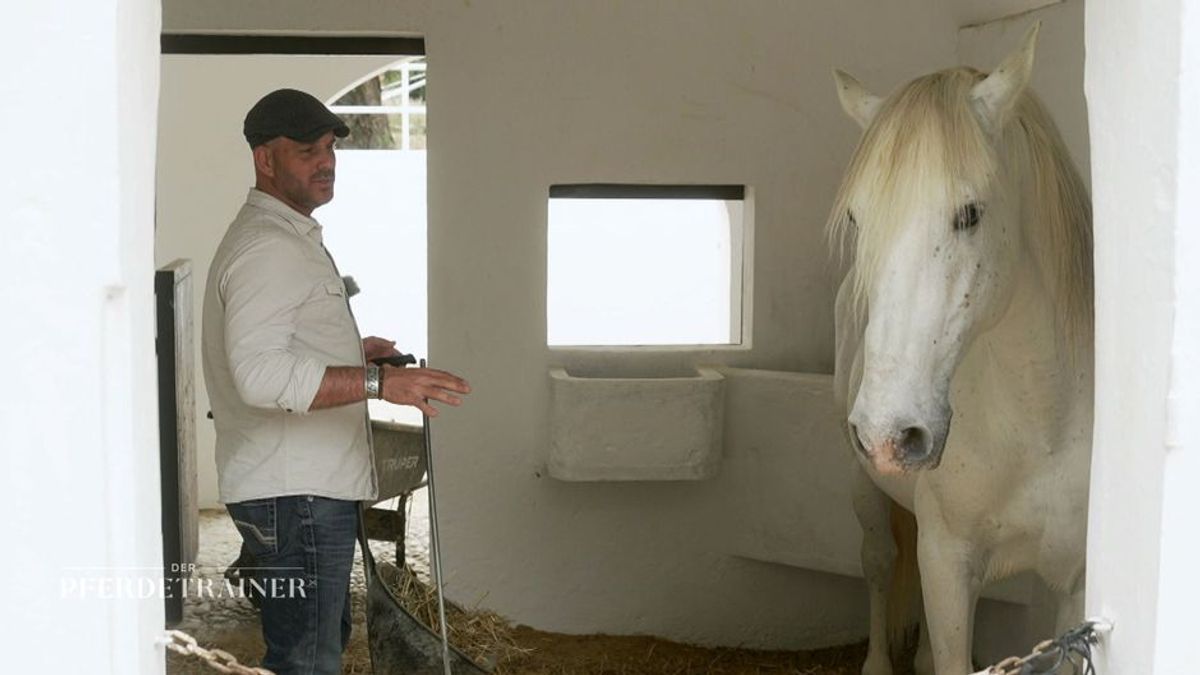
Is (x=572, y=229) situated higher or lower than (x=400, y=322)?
higher

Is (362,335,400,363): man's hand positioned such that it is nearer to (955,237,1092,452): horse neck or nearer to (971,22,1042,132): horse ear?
(955,237,1092,452): horse neck

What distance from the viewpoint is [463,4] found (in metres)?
4.95

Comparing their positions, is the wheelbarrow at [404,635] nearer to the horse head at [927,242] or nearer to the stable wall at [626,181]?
the stable wall at [626,181]

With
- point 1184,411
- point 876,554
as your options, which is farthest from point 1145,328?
point 876,554

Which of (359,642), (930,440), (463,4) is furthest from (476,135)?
(930,440)

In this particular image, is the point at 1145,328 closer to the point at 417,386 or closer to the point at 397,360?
the point at 417,386

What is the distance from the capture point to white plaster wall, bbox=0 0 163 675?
1.88 meters

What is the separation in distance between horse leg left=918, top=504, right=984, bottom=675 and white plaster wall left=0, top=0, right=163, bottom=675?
6.46 ft

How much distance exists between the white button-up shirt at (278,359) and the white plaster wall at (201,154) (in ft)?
14.1

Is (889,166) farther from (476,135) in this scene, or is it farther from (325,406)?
(476,135)

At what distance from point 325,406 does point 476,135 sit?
6.85ft

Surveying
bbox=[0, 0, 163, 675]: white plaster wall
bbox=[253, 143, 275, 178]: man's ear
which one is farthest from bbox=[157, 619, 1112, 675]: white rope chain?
bbox=[253, 143, 275, 178]: man's ear

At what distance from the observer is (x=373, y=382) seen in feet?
10.2

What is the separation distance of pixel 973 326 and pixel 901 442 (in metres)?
0.32
